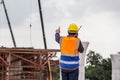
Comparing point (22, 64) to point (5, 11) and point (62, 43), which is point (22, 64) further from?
point (62, 43)

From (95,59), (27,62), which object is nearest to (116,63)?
(27,62)

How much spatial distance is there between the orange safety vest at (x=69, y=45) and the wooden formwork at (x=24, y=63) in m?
15.4

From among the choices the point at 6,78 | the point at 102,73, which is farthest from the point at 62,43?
the point at 102,73

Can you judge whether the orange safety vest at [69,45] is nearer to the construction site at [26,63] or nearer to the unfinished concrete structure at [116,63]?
the unfinished concrete structure at [116,63]

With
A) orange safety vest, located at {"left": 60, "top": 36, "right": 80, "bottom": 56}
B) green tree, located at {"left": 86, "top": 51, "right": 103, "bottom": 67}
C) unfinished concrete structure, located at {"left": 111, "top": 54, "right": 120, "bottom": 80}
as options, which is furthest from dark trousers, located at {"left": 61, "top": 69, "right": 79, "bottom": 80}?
green tree, located at {"left": 86, "top": 51, "right": 103, "bottom": 67}

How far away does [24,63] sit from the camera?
1200 inches

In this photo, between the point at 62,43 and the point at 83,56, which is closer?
the point at 62,43

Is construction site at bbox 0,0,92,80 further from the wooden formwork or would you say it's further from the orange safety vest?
the orange safety vest

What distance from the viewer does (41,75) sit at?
29047mm

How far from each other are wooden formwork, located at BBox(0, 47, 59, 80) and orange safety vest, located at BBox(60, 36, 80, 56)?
15.4 meters

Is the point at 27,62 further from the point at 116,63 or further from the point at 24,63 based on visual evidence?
the point at 116,63

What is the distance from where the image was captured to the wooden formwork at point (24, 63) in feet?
93.0

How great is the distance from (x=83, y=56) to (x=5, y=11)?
1700cm

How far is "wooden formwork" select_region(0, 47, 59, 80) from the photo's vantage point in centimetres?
2836
